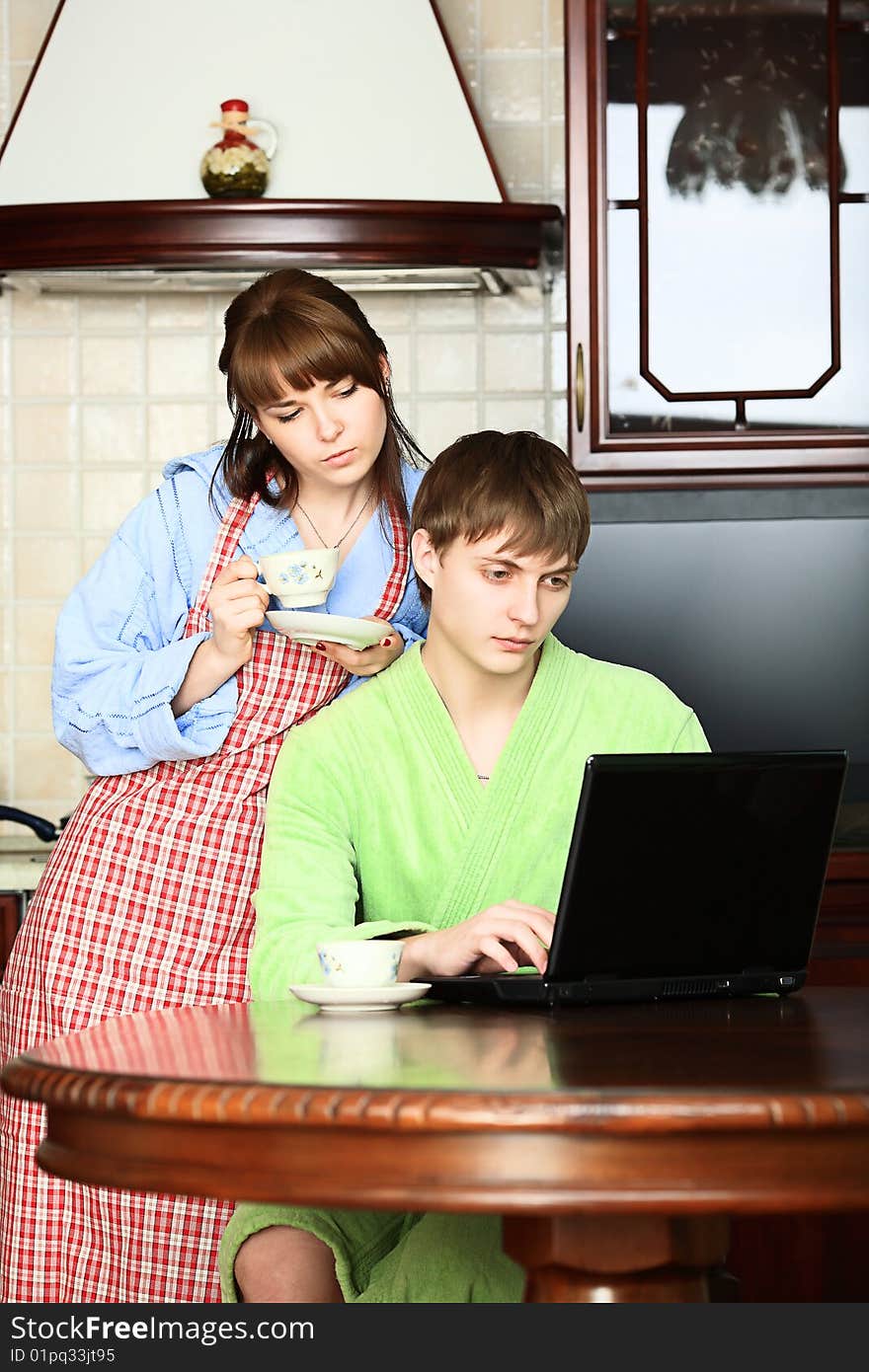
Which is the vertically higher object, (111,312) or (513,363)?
(111,312)

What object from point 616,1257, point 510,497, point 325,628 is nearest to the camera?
point 616,1257

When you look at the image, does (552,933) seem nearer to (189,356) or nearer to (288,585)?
(288,585)

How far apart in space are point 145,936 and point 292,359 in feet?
2.27

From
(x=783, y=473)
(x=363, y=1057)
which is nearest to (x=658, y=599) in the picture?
(x=783, y=473)

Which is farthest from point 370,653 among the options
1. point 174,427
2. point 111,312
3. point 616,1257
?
point 111,312

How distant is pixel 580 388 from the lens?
2.99 m

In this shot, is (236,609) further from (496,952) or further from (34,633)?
(34,633)

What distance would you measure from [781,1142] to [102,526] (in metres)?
2.69

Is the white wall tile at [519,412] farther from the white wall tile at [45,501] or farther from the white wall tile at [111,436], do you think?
the white wall tile at [45,501]

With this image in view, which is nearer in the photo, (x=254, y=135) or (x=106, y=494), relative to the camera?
(x=254, y=135)

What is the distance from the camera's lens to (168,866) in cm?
202

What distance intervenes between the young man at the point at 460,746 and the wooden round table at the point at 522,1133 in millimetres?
463

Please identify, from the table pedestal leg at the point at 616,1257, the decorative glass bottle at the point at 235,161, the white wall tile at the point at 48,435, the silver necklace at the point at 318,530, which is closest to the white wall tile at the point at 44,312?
the white wall tile at the point at 48,435

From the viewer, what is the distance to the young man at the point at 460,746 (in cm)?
165
